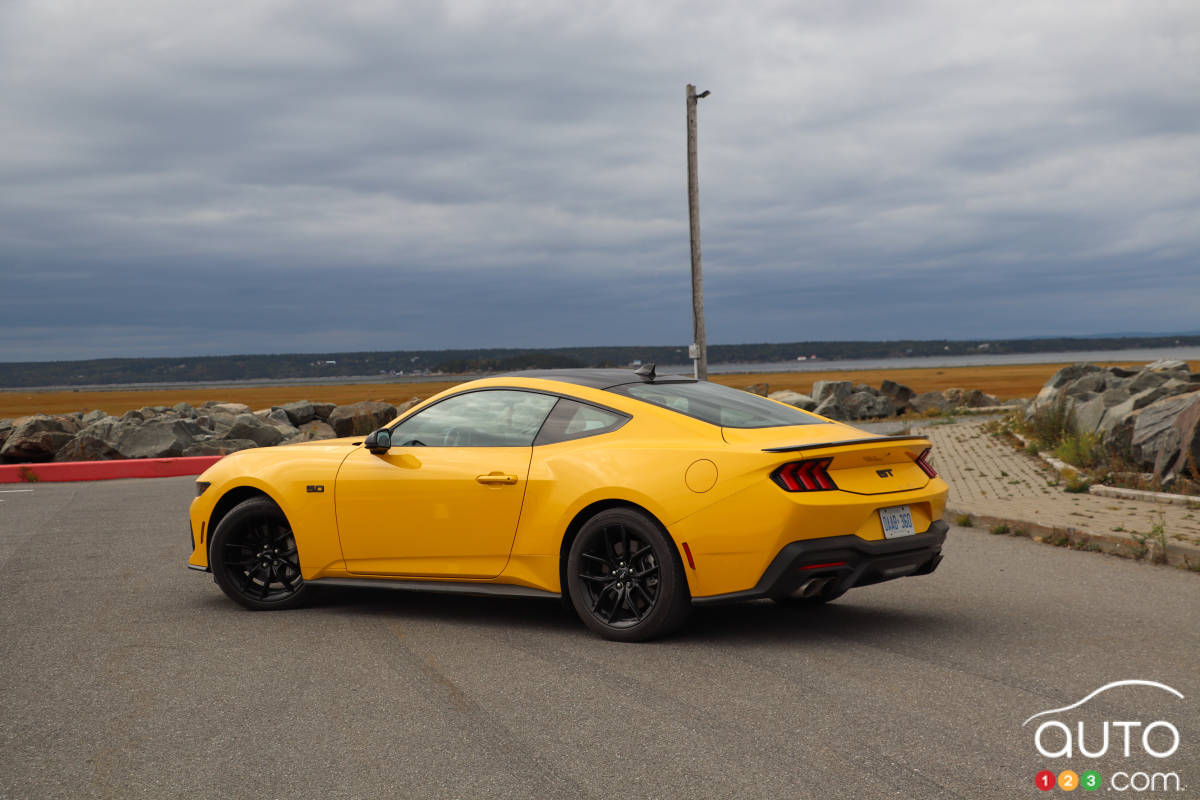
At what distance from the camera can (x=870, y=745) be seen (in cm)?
451

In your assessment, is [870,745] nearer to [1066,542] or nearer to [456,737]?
[456,737]

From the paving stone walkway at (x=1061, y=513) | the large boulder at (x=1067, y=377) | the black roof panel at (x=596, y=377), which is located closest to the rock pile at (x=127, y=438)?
the paving stone walkway at (x=1061, y=513)

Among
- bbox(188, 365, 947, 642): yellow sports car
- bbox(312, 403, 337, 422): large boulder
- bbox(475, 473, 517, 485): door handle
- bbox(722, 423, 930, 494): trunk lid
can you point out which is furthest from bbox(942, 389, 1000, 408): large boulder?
bbox(475, 473, 517, 485): door handle

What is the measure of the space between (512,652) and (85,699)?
84.4 inches

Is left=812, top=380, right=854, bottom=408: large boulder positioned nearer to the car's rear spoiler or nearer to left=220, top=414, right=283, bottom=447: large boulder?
left=220, top=414, right=283, bottom=447: large boulder

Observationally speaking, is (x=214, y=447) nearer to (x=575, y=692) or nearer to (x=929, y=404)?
(x=575, y=692)

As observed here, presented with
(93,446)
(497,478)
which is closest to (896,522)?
(497,478)

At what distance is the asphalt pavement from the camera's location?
14.0 ft

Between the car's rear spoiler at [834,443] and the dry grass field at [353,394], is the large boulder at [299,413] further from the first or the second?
the car's rear spoiler at [834,443]

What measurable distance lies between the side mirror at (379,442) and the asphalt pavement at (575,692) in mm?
1088

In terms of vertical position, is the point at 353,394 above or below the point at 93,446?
below

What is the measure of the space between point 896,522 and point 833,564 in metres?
0.51

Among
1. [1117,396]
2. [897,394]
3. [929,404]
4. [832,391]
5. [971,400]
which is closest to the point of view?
[1117,396]

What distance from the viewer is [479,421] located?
23.4ft
